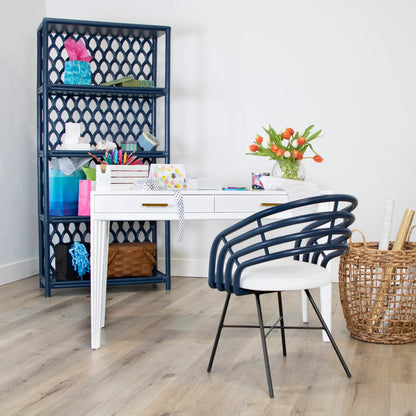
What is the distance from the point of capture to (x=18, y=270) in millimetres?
4180

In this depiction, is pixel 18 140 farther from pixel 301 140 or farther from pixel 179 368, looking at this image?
pixel 179 368

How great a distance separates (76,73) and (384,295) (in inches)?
87.3

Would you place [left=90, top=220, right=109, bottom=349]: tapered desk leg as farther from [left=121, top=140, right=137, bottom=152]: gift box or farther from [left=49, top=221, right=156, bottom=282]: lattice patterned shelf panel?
[left=49, top=221, right=156, bottom=282]: lattice patterned shelf panel

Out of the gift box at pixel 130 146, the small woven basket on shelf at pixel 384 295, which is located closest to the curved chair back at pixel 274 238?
the small woven basket on shelf at pixel 384 295

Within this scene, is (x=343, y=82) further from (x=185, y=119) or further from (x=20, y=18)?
(x=20, y=18)

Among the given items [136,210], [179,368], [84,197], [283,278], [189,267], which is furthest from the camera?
[189,267]

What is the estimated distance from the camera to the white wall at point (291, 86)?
3.98 meters

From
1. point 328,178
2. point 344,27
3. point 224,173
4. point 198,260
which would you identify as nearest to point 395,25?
point 344,27

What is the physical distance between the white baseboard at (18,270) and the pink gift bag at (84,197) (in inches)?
27.6

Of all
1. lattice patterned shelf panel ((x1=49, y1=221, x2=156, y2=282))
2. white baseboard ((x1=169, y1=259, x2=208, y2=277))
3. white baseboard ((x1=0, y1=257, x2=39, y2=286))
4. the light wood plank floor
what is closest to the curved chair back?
the light wood plank floor

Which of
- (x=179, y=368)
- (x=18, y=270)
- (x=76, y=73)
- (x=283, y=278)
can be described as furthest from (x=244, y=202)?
(x=18, y=270)

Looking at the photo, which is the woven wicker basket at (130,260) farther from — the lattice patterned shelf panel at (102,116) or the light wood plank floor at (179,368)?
the lattice patterned shelf panel at (102,116)

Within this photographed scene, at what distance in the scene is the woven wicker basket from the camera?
3877mm

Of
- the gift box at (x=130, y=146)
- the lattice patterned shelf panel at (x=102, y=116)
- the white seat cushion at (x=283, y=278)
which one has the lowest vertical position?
the white seat cushion at (x=283, y=278)
